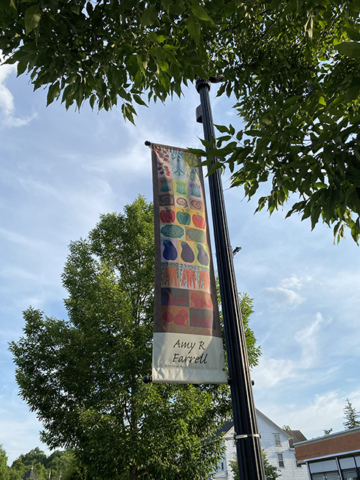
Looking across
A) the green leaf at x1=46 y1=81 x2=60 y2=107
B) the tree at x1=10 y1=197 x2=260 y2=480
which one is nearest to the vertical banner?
the green leaf at x1=46 y1=81 x2=60 y2=107

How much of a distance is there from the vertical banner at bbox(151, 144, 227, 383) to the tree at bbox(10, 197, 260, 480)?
620cm

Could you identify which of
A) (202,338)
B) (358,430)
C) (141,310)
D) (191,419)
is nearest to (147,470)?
(191,419)

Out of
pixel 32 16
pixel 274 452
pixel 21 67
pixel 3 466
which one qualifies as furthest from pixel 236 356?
pixel 3 466

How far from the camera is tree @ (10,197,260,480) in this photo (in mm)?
9375

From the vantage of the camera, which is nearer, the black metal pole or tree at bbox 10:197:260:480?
the black metal pole

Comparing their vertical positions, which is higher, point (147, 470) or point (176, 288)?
point (176, 288)

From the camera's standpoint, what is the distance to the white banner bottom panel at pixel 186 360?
3.98 m

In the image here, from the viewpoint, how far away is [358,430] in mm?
19172

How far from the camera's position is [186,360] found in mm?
4066

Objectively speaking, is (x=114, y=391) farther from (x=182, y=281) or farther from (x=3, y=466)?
(x=3, y=466)

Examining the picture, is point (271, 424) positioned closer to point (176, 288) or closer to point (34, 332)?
point (34, 332)

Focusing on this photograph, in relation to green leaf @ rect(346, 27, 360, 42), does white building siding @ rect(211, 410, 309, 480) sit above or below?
below

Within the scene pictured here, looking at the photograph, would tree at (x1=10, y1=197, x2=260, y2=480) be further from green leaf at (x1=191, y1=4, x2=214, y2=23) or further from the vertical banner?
green leaf at (x1=191, y1=4, x2=214, y2=23)

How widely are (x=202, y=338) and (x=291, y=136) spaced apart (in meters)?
2.69
